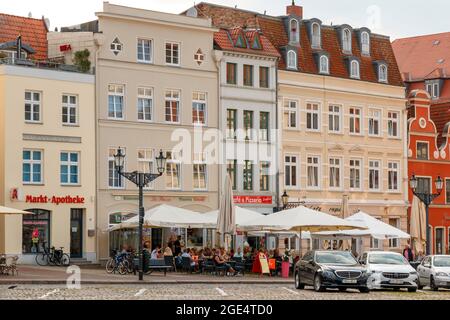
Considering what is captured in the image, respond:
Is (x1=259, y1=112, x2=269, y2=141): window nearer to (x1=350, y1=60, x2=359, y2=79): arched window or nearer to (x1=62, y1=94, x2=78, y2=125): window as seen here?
(x1=350, y1=60, x2=359, y2=79): arched window

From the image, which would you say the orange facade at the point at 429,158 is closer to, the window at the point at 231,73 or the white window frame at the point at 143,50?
the window at the point at 231,73

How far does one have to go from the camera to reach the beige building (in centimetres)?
5284

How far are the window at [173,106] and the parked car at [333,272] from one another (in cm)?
2460

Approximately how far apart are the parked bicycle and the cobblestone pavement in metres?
15.5

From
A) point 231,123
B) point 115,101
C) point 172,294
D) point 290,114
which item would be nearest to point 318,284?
point 172,294

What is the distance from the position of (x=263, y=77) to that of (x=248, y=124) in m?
2.93

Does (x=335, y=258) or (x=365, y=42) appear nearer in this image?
(x=335, y=258)

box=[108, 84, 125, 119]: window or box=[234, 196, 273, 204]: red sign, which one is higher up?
box=[108, 84, 125, 119]: window

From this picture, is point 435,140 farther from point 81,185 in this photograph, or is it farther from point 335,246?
point 81,185

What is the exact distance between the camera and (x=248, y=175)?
208 ft

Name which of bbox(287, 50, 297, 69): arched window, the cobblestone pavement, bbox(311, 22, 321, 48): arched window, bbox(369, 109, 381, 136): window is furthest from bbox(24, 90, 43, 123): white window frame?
bbox(369, 109, 381, 136): window

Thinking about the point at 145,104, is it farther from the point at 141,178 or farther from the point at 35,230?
the point at 141,178
